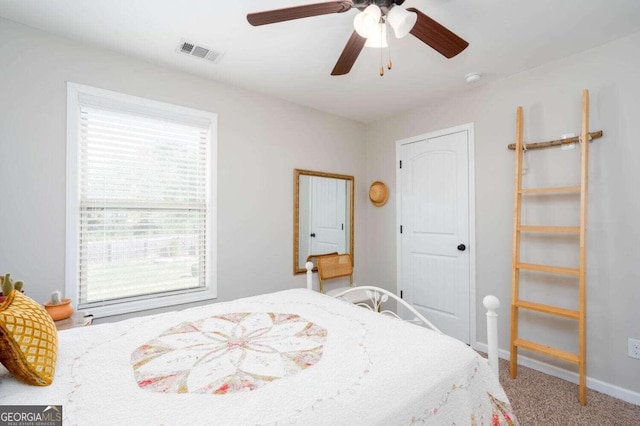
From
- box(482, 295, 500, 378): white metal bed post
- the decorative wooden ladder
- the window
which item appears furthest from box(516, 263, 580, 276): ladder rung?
the window

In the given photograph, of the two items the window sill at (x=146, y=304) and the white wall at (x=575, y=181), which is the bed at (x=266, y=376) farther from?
the white wall at (x=575, y=181)

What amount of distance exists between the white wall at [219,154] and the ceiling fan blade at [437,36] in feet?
5.89

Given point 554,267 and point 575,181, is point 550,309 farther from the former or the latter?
point 575,181

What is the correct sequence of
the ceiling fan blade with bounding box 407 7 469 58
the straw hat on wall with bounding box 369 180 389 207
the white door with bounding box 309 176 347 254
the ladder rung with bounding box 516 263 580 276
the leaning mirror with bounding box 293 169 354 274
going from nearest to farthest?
the ceiling fan blade with bounding box 407 7 469 58, the ladder rung with bounding box 516 263 580 276, the leaning mirror with bounding box 293 169 354 274, the white door with bounding box 309 176 347 254, the straw hat on wall with bounding box 369 180 389 207

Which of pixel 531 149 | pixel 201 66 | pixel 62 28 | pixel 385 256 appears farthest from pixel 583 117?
pixel 62 28

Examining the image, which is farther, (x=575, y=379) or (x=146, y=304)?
(x=146, y=304)

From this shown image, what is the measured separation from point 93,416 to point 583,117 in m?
3.02

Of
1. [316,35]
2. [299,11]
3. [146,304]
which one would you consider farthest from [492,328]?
[146,304]

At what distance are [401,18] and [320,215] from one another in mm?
2325

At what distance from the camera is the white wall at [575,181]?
81.7 inches

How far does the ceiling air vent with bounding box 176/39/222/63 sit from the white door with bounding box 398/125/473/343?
2.14 m

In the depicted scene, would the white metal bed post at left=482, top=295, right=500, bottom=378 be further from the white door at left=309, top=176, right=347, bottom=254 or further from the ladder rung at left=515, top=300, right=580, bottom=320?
the white door at left=309, top=176, right=347, bottom=254

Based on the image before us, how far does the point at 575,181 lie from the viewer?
231cm

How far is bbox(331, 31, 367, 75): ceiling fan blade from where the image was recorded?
5.25ft
